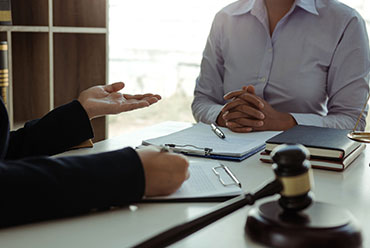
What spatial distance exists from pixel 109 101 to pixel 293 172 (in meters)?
0.81

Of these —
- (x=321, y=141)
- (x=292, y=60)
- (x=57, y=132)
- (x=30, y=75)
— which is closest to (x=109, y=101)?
(x=57, y=132)

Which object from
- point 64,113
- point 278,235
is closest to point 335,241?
point 278,235

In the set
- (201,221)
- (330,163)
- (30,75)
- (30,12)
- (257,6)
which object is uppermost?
(257,6)

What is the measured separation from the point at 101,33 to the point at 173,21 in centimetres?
380

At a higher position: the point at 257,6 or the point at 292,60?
the point at 257,6

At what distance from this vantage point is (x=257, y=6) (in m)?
2.09

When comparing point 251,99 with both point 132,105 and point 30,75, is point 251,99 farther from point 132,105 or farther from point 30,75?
point 30,75

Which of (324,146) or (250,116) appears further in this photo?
(250,116)

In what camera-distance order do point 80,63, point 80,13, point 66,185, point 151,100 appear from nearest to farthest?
point 66,185
point 151,100
point 80,13
point 80,63

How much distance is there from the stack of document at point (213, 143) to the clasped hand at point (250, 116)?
43 mm

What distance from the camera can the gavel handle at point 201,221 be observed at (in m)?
0.57

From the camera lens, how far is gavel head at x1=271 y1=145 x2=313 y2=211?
63 cm

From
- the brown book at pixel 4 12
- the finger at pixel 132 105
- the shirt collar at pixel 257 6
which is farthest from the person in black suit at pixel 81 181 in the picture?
the brown book at pixel 4 12

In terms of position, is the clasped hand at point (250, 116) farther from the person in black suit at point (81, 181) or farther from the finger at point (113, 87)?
the person in black suit at point (81, 181)
